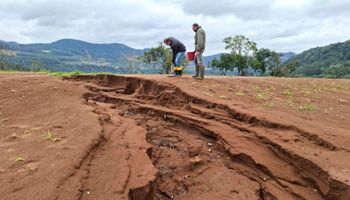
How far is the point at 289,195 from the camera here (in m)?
5.32

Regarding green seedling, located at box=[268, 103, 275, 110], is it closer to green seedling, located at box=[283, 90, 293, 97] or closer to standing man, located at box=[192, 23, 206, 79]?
green seedling, located at box=[283, 90, 293, 97]

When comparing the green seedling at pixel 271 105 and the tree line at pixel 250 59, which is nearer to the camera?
the green seedling at pixel 271 105

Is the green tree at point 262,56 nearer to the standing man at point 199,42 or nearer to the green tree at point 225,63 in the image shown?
the green tree at point 225,63

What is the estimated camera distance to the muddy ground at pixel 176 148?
4.51 m

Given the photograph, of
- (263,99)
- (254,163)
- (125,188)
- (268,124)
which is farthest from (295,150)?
(263,99)

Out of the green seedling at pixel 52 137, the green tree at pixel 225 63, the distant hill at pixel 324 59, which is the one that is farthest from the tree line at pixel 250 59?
the green seedling at pixel 52 137

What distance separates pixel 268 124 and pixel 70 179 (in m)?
4.20

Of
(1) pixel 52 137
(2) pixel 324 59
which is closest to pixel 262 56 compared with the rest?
(1) pixel 52 137

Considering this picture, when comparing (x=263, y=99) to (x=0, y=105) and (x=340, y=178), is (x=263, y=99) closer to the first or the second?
(x=340, y=178)

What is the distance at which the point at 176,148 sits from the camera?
22.6 ft

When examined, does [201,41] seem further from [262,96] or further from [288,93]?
[288,93]

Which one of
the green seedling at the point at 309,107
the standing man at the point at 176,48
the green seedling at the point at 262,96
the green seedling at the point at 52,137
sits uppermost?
the standing man at the point at 176,48

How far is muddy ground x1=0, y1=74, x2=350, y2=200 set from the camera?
451 centimetres

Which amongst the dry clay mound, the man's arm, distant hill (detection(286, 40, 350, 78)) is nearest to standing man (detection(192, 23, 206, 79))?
the man's arm
